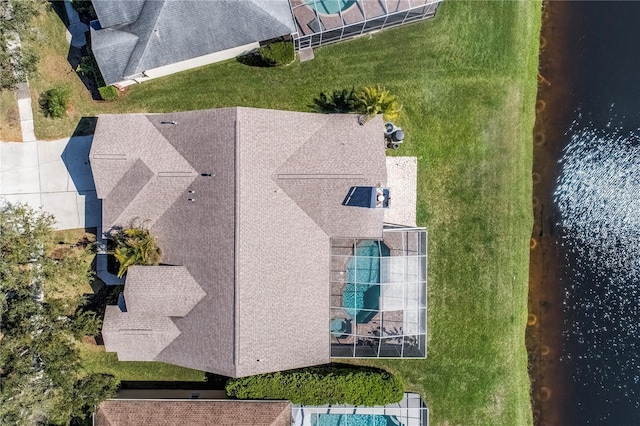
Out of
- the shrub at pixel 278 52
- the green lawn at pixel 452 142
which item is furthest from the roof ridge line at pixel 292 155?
the shrub at pixel 278 52

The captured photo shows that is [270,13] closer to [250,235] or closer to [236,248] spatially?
[250,235]

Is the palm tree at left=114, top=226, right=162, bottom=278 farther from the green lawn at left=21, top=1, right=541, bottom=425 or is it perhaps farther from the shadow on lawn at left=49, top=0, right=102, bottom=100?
the shadow on lawn at left=49, top=0, right=102, bottom=100

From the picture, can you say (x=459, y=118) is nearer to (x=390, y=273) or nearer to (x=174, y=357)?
(x=390, y=273)

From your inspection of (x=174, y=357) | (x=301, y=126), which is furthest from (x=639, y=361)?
(x=174, y=357)

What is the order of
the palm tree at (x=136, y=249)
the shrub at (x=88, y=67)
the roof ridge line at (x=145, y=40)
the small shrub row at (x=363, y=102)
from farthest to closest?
1. the shrub at (x=88, y=67)
2. the small shrub row at (x=363, y=102)
3. the roof ridge line at (x=145, y=40)
4. the palm tree at (x=136, y=249)

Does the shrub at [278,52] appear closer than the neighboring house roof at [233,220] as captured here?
No

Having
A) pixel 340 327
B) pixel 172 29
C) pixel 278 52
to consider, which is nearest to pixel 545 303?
pixel 340 327

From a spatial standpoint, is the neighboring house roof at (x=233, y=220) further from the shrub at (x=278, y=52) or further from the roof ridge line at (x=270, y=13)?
the roof ridge line at (x=270, y=13)
